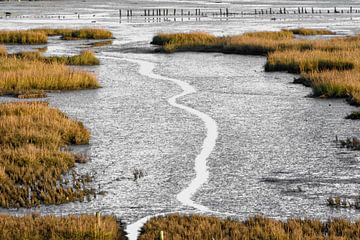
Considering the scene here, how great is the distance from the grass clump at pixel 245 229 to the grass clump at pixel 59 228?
0.47 meters

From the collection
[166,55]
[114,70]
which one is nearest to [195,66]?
[114,70]

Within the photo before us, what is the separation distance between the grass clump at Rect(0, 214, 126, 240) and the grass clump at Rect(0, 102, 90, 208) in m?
1.32

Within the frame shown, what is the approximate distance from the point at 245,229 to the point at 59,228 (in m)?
2.42

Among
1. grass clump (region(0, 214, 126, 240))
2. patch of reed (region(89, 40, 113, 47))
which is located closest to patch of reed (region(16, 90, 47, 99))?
grass clump (region(0, 214, 126, 240))

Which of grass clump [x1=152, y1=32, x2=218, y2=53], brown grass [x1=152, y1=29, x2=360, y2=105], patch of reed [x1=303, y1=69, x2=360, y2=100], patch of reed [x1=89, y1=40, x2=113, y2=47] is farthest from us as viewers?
patch of reed [x1=89, y1=40, x2=113, y2=47]

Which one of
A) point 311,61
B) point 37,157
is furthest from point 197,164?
point 311,61

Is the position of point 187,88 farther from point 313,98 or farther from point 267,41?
point 267,41

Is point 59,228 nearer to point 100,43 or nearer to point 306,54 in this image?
point 306,54

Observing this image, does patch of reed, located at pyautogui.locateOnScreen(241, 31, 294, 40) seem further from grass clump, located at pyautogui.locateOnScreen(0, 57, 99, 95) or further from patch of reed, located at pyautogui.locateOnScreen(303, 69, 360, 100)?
grass clump, located at pyautogui.locateOnScreen(0, 57, 99, 95)

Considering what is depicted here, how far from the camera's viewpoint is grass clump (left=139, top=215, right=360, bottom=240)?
1012 centimetres

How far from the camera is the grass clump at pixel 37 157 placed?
1241cm

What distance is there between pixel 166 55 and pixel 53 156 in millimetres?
26079

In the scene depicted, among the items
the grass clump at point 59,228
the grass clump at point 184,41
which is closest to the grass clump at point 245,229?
the grass clump at point 59,228

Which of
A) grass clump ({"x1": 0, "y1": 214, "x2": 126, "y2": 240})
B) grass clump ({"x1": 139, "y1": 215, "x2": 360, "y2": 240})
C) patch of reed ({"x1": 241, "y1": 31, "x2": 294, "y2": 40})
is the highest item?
grass clump ({"x1": 0, "y1": 214, "x2": 126, "y2": 240})
